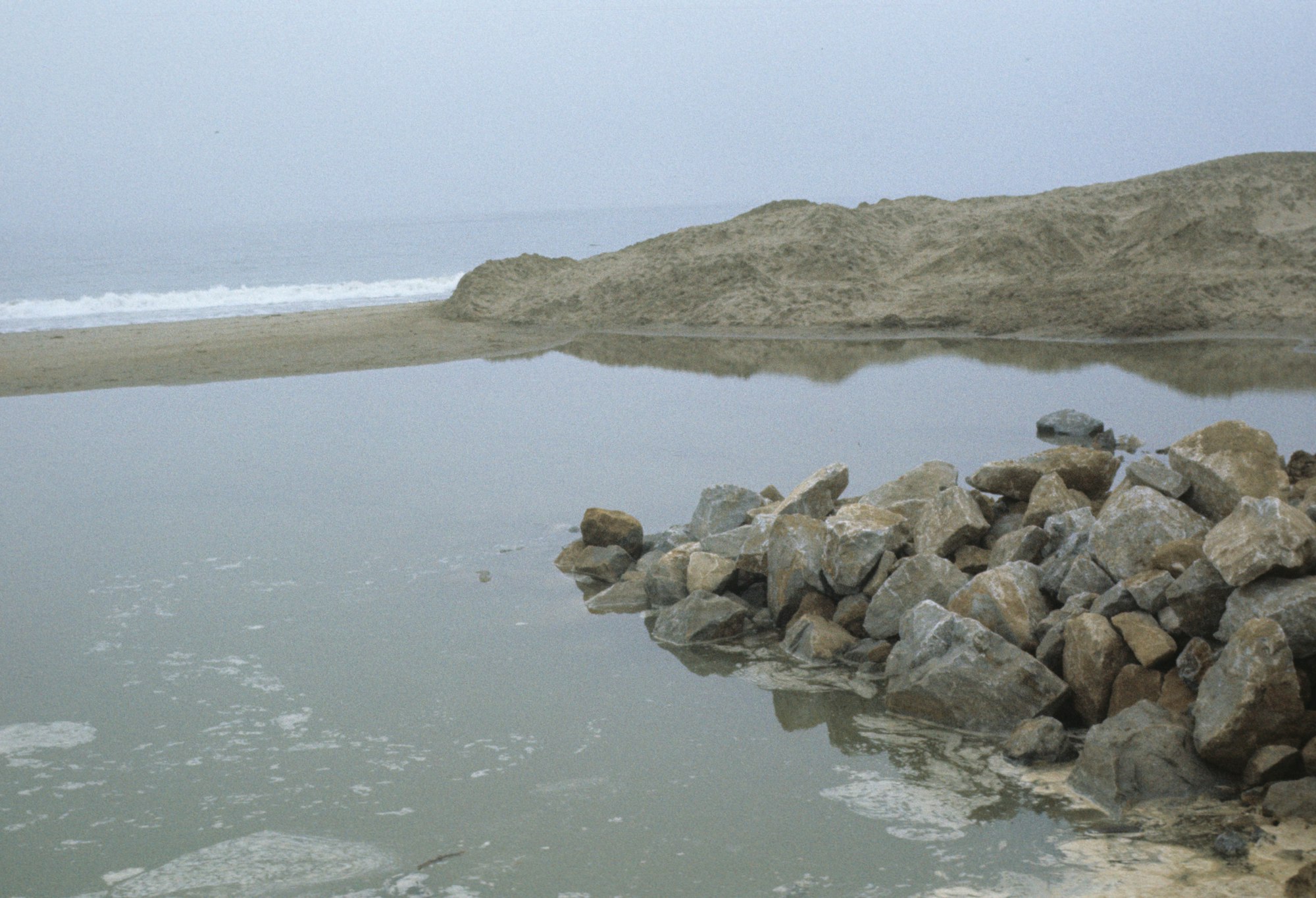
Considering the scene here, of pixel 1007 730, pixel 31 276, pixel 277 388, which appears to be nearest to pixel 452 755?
pixel 1007 730

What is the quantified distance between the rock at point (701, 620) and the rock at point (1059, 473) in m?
1.79

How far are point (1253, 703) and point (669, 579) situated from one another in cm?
350

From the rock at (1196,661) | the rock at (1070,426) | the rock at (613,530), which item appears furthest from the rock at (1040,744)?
the rock at (1070,426)

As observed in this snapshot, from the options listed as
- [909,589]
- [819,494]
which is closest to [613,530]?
[819,494]

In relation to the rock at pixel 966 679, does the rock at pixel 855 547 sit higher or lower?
higher

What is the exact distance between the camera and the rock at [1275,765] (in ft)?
14.5

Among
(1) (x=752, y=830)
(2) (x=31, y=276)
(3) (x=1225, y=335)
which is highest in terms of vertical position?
(2) (x=31, y=276)

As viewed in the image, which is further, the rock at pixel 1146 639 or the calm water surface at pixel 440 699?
the rock at pixel 1146 639

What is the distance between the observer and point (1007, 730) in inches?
207

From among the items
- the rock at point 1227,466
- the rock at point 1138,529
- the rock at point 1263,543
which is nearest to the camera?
the rock at point 1263,543

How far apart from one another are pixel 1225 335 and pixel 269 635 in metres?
13.8

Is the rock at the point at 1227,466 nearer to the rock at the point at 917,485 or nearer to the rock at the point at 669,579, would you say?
the rock at the point at 917,485

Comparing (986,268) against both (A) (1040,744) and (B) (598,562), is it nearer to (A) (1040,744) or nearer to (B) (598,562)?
(B) (598,562)

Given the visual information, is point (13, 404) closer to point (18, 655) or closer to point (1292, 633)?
point (18, 655)
